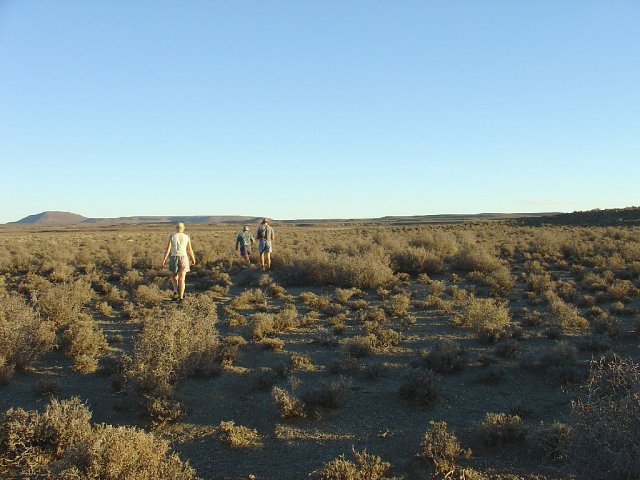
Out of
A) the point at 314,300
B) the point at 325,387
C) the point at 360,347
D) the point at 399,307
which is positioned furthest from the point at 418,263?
the point at 325,387

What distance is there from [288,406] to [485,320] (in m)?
4.74

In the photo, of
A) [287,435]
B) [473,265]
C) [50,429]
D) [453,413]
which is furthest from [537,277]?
[50,429]

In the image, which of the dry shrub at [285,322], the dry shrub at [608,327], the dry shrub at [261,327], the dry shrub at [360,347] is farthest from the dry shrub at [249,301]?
the dry shrub at [608,327]

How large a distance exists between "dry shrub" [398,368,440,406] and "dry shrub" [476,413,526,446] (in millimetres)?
1016

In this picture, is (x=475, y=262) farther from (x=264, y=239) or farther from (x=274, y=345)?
(x=274, y=345)

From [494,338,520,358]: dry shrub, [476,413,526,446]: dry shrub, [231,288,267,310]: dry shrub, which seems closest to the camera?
[476,413,526,446]: dry shrub

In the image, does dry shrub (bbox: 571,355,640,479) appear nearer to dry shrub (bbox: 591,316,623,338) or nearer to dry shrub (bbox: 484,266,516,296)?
dry shrub (bbox: 591,316,623,338)

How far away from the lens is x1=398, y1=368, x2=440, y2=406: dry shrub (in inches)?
234

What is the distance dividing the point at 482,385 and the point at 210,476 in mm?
3911

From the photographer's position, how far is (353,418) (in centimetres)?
564

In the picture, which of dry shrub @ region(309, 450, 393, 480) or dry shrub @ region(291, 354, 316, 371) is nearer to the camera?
dry shrub @ region(309, 450, 393, 480)

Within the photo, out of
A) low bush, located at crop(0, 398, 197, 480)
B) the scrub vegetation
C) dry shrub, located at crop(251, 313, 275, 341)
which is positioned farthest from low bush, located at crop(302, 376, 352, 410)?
dry shrub, located at crop(251, 313, 275, 341)

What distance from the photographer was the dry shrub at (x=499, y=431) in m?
4.86

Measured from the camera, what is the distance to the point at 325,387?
5.97 meters
